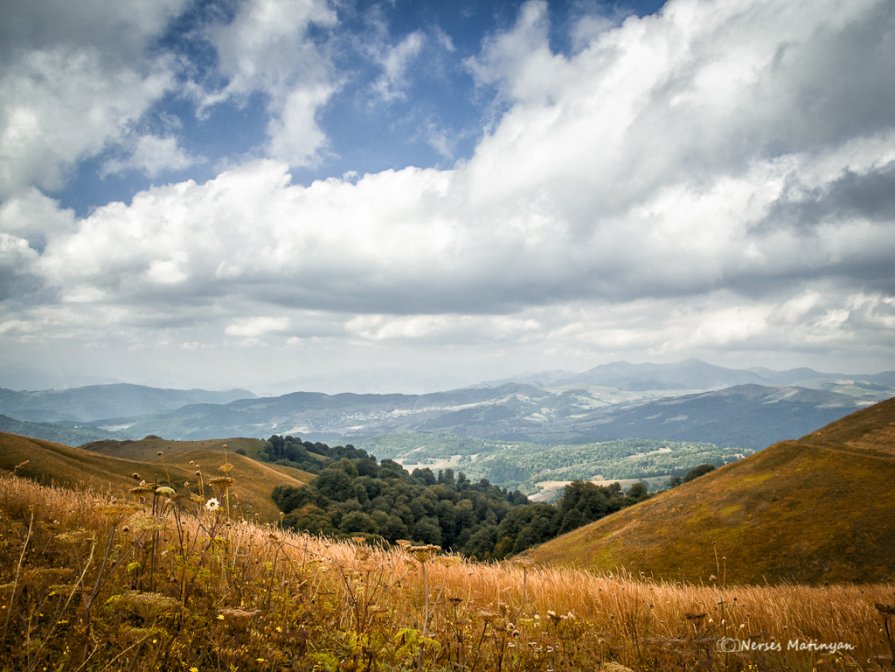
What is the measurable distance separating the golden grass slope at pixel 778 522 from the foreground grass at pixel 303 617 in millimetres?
40232

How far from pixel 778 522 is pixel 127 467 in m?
114

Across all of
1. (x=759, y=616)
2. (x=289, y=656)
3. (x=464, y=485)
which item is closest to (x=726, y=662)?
(x=759, y=616)

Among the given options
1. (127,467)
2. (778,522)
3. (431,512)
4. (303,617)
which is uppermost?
(303,617)

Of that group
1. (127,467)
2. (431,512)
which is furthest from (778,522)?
(127,467)

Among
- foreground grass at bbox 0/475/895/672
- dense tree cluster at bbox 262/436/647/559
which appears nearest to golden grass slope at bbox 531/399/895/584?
dense tree cluster at bbox 262/436/647/559

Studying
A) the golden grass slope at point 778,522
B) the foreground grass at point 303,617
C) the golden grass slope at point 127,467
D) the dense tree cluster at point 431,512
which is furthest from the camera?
the dense tree cluster at point 431,512

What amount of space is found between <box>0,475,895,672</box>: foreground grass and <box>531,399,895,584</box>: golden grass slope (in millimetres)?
40232

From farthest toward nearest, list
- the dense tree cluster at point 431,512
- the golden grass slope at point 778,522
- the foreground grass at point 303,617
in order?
the dense tree cluster at point 431,512 < the golden grass slope at point 778,522 < the foreground grass at point 303,617

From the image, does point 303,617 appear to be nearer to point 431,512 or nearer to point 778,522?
point 778,522

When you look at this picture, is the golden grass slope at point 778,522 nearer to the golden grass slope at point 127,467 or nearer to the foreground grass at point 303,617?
the foreground grass at point 303,617

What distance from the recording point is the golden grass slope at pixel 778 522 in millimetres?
48375

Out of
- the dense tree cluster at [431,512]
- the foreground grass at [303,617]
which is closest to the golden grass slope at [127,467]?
the dense tree cluster at [431,512]

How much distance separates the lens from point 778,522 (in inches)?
2243

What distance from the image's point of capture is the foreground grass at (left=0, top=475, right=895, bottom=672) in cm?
446
